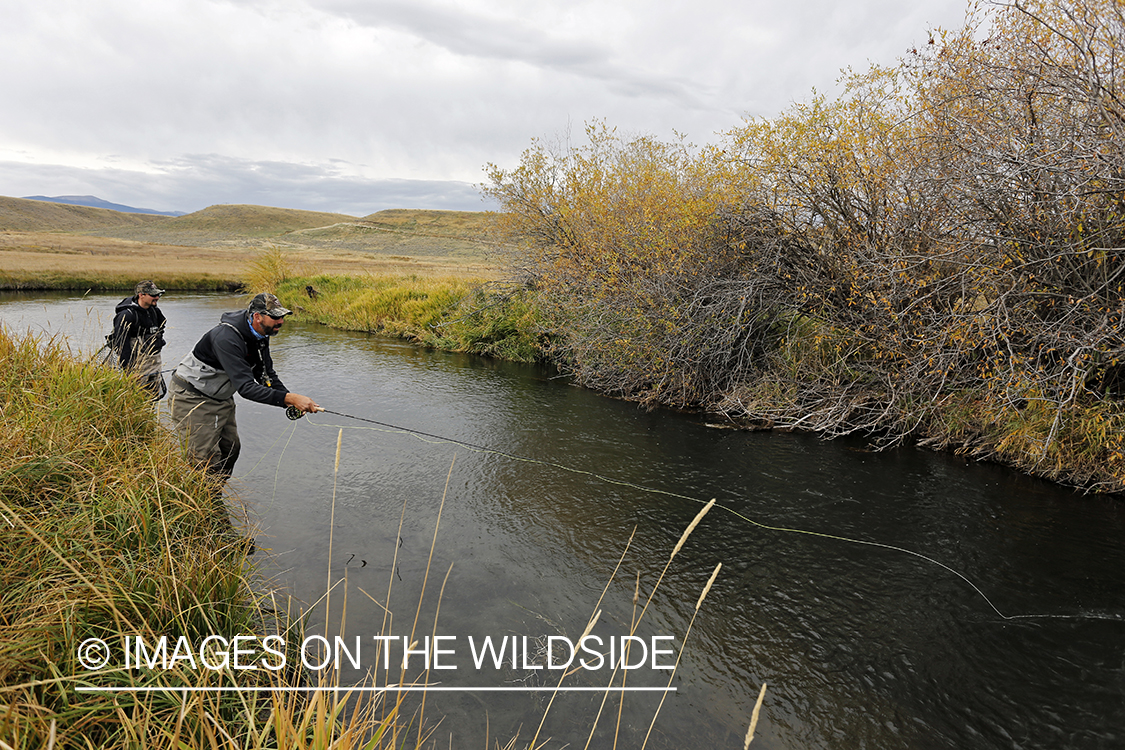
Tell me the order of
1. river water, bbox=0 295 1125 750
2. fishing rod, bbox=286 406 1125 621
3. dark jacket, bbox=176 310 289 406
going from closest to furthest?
river water, bbox=0 295 1125 750
fishing rod, bbox=286 406 1125 621
dark jacket, bbox=176 310 289 406

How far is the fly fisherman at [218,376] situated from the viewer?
208 inches

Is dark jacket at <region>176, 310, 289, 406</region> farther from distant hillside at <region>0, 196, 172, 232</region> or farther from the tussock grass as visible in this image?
distant hillside at <region>0, 196, 172, 232</region>

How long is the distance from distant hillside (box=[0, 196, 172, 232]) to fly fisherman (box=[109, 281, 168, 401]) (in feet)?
466

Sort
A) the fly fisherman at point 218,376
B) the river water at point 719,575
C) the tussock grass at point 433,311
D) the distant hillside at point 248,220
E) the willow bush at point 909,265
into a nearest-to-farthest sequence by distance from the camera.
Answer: the river water at point 719,575 → the fly fisherman at point 218,376 → the willow bush at point 909,265 → the tussock grass at point 433,311 → the distant hillside at point 248,220

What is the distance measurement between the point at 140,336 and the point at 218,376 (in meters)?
2.22

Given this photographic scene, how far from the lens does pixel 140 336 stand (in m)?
6.86

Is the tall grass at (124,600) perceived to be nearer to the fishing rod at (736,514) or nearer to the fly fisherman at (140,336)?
the fly fisherman at (140,336)

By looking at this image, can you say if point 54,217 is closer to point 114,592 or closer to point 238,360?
point 238,360

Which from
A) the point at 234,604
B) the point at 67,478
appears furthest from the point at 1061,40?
the point at 67,478

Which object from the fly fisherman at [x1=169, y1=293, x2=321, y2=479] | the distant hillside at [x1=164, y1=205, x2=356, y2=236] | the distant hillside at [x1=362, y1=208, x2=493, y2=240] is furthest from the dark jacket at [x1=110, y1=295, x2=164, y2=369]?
the distant hillside at [x1=164, y1=205, x2=356, y2=236]

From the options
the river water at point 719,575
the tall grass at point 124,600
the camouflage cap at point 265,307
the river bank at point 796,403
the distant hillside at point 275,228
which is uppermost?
the distant hillside at point 275,228

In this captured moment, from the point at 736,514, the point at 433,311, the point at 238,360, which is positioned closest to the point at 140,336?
the point at 238,360

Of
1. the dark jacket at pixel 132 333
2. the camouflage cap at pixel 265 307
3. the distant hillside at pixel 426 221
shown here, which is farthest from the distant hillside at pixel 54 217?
the camouflage cap at pixel 265 307

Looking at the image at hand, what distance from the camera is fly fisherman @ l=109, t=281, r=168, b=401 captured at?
660 cm
